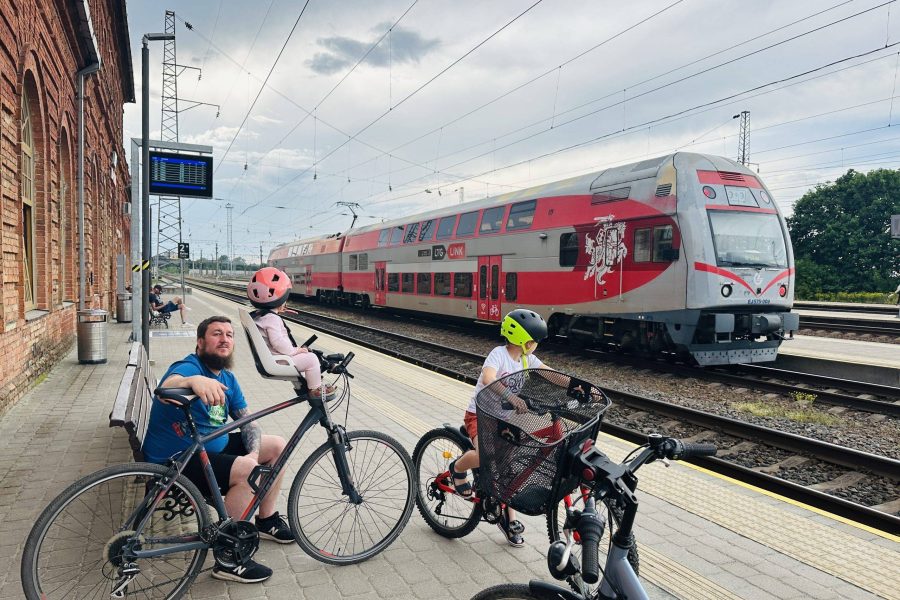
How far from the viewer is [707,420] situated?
7.05 m

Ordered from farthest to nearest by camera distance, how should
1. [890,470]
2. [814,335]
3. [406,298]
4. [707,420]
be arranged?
[406,298] → [814,335] → [707,420] → [890,470]

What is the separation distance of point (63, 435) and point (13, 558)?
8.75 feet

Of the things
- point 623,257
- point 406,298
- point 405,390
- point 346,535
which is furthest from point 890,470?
point 406,298

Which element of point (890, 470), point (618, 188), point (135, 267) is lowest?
point (890, 470)

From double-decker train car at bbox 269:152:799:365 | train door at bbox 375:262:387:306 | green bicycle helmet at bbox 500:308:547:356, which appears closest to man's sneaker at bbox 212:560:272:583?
green bicycle helmet at bbox 500:308:547:356

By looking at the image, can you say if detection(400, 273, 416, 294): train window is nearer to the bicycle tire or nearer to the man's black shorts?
the man's black shorts

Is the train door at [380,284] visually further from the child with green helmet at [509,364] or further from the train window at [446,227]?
the child with green helmet at [509,364]

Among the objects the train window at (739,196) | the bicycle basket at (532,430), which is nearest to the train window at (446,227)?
the train window at (739,196)

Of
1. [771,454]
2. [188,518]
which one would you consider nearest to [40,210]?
[188,518]

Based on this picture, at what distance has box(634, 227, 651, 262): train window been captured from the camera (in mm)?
10758

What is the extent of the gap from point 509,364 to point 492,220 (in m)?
12.4

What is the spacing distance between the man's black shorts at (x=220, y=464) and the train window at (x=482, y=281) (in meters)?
12.5

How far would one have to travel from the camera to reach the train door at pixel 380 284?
2255 centimetres

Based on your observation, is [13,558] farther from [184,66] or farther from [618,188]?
[184,66]
